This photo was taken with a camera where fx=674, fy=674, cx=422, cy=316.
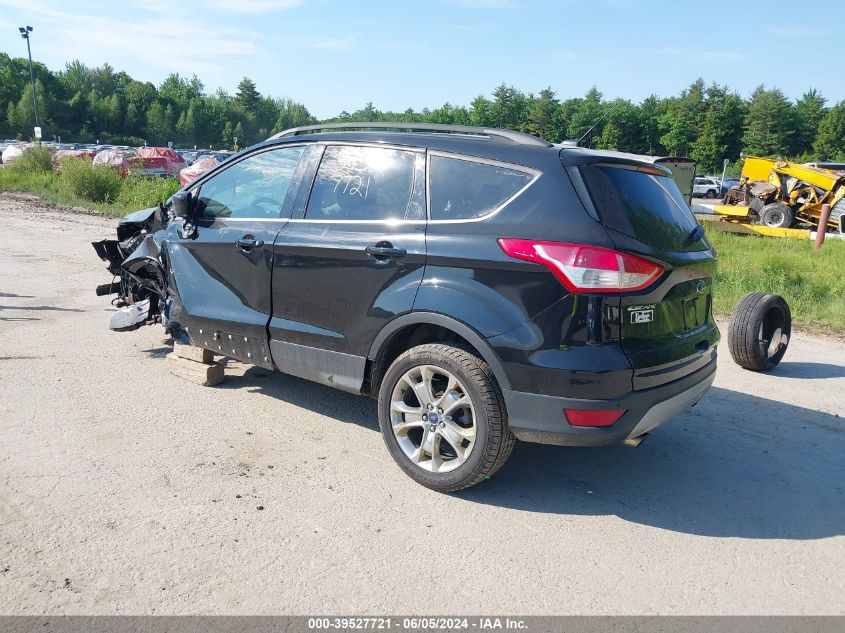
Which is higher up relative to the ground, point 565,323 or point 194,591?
point 565,323

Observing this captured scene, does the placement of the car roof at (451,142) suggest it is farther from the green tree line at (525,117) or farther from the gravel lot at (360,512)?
the green tree line at (525,117)

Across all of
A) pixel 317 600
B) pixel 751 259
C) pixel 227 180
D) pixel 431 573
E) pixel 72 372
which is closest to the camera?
pixel 317 600

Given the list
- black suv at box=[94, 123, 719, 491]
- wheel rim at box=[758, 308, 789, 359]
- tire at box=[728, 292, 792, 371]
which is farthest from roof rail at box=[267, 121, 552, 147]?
wheel rim at box=[758, 308, 789, 359]

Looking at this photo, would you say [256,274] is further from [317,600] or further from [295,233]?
[317,600]

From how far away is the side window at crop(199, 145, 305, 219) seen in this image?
467cm

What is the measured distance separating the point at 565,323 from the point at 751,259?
32.6 ft

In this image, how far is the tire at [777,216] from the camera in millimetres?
20547

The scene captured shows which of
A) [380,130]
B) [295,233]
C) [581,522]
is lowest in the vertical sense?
[581,522]

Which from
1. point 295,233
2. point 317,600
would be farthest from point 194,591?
point 295,233

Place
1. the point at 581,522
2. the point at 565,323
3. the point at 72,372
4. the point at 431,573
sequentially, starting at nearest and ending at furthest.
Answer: the point at 431,573 < the point at 565,323 < the point at 581,522 < the point at 72,372

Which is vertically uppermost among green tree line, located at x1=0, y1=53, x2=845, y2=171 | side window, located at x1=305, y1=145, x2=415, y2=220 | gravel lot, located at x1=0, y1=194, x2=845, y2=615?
green tree line, located at x1=0, y1=53, x2=845, y2=171

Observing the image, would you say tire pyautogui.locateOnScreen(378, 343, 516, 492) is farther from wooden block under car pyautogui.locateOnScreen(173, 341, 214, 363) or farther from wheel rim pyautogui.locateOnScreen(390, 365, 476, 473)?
wooden block under car pyautogui.locateOnScreen(173, 341, 214, 363)

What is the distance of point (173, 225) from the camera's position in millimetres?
5371

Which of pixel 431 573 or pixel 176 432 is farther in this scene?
pixel 176 432
